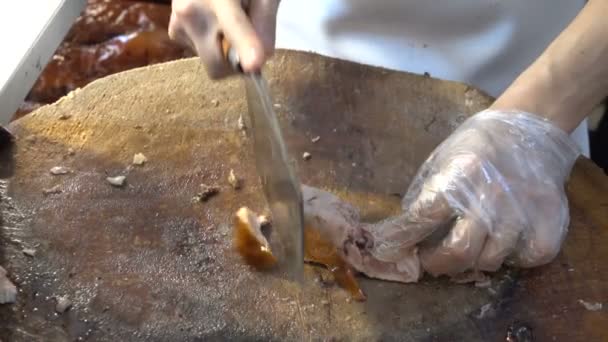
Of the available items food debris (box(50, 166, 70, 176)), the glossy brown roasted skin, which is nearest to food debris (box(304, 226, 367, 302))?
food debris (box(50, 166, 70, 176))

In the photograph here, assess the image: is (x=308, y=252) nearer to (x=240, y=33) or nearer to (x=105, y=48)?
(x=240, y=33)

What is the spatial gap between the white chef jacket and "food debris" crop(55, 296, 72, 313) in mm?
586

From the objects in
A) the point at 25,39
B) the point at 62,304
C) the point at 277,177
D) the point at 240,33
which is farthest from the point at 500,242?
the point at 25,39

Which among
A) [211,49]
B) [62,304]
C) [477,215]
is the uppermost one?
[211,49]

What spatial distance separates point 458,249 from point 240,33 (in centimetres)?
33

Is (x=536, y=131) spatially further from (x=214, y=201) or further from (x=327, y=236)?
(x=214, y=201)

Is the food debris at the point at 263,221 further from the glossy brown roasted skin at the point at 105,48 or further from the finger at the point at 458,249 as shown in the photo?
the glossy brown roasted skin at the point at 105,48

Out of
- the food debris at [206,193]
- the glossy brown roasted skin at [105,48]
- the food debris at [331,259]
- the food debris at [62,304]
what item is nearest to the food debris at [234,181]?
the food debris at [206,193]

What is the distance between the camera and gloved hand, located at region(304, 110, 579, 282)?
81cm

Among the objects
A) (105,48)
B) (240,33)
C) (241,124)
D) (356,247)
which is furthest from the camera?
(105,48)

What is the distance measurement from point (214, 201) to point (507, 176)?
13.8 inches

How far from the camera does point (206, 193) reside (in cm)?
91

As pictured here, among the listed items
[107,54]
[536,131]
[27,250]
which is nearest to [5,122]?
[27,250]

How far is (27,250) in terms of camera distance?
2.73ft
